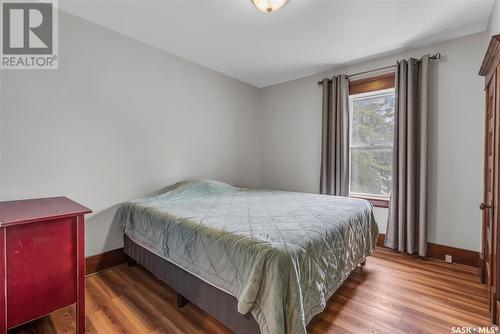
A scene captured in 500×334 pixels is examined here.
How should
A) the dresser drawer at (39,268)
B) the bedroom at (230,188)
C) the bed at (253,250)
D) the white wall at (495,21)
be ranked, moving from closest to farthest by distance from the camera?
the bed at (253,250) → the dresser drawer at (39,268) → the bedroom at (230,188) → the white wall at (495,21)

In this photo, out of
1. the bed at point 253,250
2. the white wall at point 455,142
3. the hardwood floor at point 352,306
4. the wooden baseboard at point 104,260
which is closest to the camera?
the bed at point 253,250

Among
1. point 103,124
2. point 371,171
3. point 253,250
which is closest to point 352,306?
point 253,250

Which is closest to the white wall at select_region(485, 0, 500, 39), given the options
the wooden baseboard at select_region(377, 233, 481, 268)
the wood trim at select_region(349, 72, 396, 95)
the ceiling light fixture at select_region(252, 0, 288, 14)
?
the wood trim at select_region(349, 72, 396, 95)

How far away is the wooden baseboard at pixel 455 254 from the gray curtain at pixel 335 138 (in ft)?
3.54

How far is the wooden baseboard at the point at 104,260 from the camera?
221 centimetres

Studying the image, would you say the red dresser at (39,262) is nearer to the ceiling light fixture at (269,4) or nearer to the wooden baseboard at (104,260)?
the wooden baseboard at (104,260)

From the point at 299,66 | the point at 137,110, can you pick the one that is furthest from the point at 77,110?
the point at 299,66

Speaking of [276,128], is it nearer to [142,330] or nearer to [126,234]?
[126,234]

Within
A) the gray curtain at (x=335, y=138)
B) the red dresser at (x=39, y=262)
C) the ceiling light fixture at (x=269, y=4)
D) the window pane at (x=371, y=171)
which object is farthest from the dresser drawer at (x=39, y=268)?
the window pane at (x=371, y=171)

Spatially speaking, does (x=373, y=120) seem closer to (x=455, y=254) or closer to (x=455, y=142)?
(x=455, y=142)

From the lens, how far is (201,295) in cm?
151

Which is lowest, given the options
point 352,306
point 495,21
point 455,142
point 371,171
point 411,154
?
point 352,306

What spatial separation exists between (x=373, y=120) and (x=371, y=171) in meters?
0.70

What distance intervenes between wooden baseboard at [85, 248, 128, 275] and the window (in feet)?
9.89
